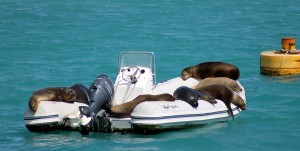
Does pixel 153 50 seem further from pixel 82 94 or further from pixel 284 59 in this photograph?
pixel 82 94

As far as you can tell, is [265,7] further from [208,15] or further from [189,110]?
[189,110]

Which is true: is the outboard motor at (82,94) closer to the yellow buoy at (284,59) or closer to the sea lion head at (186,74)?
the sea lion head at (186,74)

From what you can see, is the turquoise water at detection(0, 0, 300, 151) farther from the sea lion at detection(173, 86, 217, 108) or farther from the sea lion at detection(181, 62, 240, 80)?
the sea lion at detection(181, 62, 240, 80)

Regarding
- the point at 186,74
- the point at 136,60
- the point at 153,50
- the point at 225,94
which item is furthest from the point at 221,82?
the point at 153,50

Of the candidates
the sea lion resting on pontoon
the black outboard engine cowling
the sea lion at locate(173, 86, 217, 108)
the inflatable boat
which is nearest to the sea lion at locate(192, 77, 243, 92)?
the inflatable boat

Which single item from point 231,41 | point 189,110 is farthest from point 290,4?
point 189,110

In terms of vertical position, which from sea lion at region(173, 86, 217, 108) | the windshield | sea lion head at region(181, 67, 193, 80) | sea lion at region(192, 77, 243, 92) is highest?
the windshield

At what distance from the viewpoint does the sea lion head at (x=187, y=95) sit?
1511cm

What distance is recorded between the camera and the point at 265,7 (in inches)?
1501

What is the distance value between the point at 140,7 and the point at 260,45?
441 inches

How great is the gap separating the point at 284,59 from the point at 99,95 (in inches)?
286

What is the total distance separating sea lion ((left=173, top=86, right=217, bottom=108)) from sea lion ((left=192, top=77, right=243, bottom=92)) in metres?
1.18

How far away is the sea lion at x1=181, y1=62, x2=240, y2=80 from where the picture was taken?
59.6ft

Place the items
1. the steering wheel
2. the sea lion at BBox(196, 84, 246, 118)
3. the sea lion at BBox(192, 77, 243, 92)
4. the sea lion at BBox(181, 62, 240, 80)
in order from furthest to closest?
1. the sea lion at BBox(181, 62, 240, 80)
2. the sea lion at BBox(192, 77, 243, 92)
3. the steering wheel
4. the sea lion at BBox(196, 84, 246, 118)
